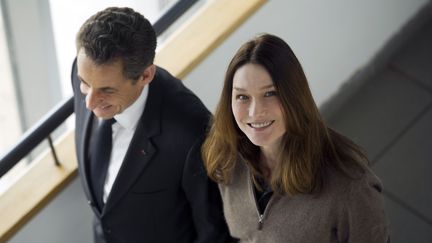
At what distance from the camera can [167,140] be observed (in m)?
2.37

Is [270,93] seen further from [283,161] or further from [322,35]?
[322,35]

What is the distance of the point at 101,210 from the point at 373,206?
0.90 meters

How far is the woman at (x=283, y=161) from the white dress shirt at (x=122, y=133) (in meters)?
0.24

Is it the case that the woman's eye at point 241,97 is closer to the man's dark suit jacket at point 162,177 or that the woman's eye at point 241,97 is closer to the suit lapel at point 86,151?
the man's dark suit jacket at point 162,177

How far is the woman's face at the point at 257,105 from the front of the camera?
2.02 metres

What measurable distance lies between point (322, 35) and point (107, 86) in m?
1.56

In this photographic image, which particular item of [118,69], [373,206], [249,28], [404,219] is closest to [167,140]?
[118,69]

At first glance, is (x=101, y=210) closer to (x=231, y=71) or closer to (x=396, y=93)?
Result: (x=231, y=71)

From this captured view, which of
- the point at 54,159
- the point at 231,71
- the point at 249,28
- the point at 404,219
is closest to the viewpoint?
the point at 231,71

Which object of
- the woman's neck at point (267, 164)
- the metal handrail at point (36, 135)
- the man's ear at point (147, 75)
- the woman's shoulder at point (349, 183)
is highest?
the woman's shoulder at point (349, 183)

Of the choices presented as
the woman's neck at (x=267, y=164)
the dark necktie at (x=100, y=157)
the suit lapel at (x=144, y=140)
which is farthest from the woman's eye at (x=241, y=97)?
the dark necktie at (x=100, y=157)

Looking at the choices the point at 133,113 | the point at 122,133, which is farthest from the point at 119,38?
the point at 122,133

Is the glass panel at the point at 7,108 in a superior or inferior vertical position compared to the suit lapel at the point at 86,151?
inferior

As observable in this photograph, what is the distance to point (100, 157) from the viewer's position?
2.53 metres
